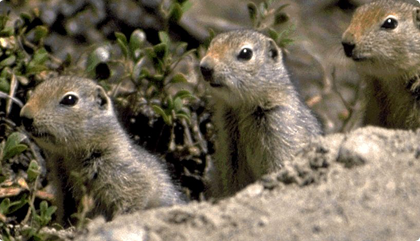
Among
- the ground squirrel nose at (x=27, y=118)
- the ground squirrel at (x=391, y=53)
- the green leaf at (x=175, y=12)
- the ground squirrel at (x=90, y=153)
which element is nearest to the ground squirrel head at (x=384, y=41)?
the ground squirrel at (x=391, y=53)

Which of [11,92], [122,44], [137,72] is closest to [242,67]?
[122,44]

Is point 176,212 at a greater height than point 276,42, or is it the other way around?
point 276,42

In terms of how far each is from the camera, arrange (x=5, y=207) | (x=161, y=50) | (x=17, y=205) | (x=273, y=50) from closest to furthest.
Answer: (x=5, y=207) < (x=17, y=205) < (x=273, y=50) < (x=161, y=50)

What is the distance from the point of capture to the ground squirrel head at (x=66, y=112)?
628 centimetres

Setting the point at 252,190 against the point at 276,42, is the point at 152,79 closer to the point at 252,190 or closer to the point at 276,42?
the point at 276,42

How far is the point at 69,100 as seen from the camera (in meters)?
6.48

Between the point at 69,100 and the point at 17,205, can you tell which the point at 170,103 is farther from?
the point at 17,205

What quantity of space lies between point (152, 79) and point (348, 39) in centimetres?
167

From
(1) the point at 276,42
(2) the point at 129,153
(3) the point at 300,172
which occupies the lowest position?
(2) the point at 129,153

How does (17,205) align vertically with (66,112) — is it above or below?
below

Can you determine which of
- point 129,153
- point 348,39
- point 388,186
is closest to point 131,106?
point 129,153

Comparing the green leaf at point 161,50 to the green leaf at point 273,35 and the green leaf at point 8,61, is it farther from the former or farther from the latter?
the green leaf at point 8,61

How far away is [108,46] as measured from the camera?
24.7 feet

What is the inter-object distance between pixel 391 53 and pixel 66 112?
2366 millimetres
